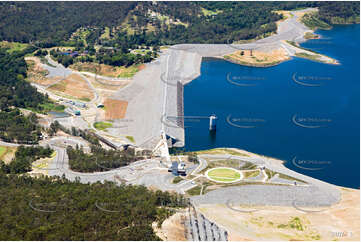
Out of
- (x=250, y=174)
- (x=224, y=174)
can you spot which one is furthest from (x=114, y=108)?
(x=250, y=174)

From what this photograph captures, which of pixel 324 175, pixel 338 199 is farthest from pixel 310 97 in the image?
pixel 338 199

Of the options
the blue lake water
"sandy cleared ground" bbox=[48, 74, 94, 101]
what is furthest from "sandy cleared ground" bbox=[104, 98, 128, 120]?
the blue lake water

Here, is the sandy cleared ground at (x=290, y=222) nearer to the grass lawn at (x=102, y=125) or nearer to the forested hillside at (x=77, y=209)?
the forested hillside at (x=77, y=209)

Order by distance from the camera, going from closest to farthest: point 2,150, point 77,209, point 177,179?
point 77,209 < point 177,179 < point 2,150

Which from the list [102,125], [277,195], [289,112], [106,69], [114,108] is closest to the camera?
[277,195]

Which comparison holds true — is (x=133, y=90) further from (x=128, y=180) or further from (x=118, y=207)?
(x=118, y=207)

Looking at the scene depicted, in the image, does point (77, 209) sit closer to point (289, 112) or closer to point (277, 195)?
point (277, 195)
